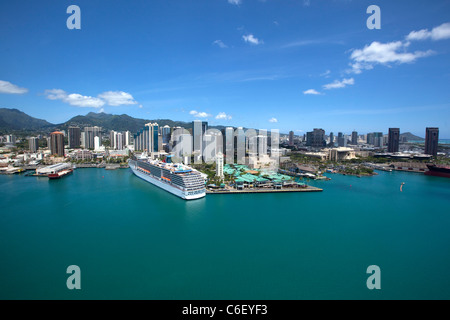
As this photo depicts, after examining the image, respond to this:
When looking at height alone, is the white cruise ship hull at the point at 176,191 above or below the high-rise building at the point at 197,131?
below

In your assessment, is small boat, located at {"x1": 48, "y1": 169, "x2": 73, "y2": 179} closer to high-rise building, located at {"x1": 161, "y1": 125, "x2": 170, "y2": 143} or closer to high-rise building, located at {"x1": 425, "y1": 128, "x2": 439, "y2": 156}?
high-rise building, located at {"x1": 161, "y1": 125, "x2": 170, "y2": 143}

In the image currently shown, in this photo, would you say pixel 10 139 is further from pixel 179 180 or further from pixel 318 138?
pixel 318 138

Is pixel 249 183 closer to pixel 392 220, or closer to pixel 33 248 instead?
pixel 392 220

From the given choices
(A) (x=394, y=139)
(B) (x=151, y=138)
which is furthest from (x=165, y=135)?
(A) (x=394, y=139)

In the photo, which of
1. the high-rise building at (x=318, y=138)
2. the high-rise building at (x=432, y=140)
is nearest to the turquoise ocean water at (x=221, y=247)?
the high-rise building at (x=432, y=140)

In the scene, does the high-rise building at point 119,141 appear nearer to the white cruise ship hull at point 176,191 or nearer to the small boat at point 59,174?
the small boat at point 59,174

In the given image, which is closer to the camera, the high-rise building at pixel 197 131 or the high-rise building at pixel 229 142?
the high-rise building at pixel 229 142

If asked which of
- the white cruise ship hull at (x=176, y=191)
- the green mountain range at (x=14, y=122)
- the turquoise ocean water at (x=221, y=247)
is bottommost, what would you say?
the turquoise ocean water at (x=221, y=247)
